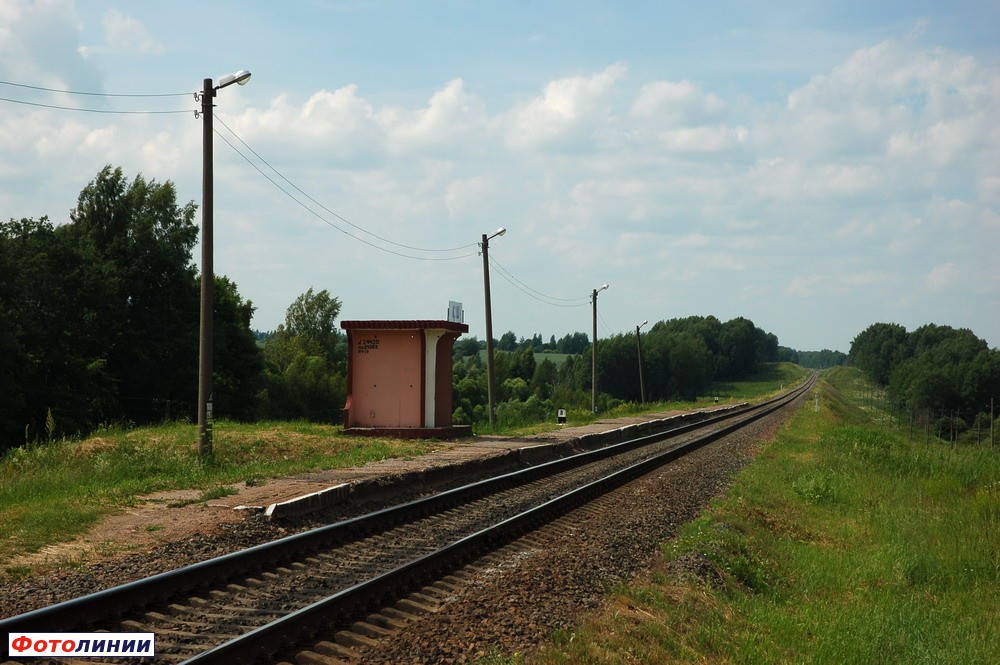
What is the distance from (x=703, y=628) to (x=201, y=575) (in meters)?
4.39

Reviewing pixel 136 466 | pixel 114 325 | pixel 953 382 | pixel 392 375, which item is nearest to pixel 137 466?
pixel 136 466

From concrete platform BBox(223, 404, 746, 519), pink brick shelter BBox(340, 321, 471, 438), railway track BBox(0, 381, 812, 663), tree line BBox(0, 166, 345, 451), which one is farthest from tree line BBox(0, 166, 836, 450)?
railway track BBox(0, 381, 812, 663)

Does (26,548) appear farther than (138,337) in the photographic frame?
No

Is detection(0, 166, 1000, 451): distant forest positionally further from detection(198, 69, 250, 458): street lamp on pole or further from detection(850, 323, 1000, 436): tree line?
detection(850, 323, 1000, 436): tree line

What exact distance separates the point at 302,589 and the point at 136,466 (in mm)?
8908

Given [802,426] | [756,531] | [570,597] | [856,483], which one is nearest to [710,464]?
[856,483]

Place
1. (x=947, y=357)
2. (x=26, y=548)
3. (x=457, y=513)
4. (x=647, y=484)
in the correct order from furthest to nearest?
1. (x=947, y=357)
2. (x=647, y=484)
3. (x=457, y=513)
4. (x=26, y=548)

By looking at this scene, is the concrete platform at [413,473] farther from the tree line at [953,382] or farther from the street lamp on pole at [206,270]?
the tree line at [953,382]

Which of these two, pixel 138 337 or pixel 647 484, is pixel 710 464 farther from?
pixel 138 337

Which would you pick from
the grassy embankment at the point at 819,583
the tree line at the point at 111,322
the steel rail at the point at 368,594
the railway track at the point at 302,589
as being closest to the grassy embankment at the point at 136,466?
the railway track at the point at 302,589

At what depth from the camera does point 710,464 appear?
75.8 feet

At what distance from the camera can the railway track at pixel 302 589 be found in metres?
6.60

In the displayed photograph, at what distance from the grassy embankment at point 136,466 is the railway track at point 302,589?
1.84 metres

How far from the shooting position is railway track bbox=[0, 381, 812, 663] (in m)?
6.60
